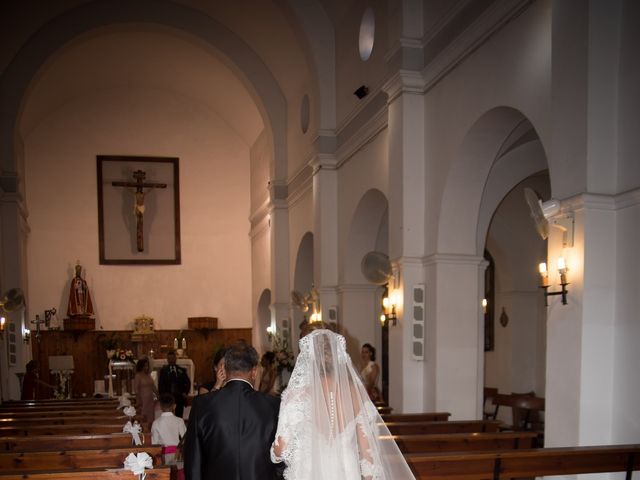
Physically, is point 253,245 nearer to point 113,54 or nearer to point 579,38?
point 113,54

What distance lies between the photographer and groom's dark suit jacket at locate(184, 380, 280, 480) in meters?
3.65

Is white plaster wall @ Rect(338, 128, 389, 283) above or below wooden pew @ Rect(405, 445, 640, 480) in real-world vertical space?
above

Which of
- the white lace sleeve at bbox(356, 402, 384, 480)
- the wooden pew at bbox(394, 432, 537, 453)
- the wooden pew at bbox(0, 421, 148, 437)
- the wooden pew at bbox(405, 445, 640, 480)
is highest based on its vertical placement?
the white lace sleeve at bbox(356, 402, 384, 480)

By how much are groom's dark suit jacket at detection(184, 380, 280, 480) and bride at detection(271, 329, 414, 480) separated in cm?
18

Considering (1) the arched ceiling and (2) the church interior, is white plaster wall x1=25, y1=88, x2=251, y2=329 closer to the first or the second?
(2) the church interior

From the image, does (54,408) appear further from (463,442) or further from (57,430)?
(463,442)

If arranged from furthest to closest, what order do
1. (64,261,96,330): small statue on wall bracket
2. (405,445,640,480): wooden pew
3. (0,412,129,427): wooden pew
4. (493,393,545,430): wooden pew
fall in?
(64,261,96,330): small statue on wall bracket, (493,393,545,430): wooden pew, (0,412,129,427): wooden pew, (405,445,640,480): wooden pew

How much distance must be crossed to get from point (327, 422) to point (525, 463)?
2113 mm

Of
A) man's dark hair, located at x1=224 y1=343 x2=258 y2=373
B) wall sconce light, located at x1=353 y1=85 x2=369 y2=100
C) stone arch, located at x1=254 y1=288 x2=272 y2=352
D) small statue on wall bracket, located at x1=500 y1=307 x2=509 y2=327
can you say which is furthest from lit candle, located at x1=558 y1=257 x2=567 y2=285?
stone arch, located at x1=254 y1=288 x2=272 y2=352

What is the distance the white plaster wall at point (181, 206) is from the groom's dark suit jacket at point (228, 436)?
17655 mm

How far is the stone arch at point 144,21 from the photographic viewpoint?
49.2ft

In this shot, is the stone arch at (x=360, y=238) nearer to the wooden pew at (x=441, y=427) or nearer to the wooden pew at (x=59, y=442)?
the wooden pew at (x=441, y=427)

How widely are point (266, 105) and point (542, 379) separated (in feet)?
32.8

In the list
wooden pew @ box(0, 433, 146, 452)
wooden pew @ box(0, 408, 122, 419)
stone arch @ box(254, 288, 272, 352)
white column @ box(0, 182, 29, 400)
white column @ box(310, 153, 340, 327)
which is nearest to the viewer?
wooden pew @ box(0, 433, 146, 452)
